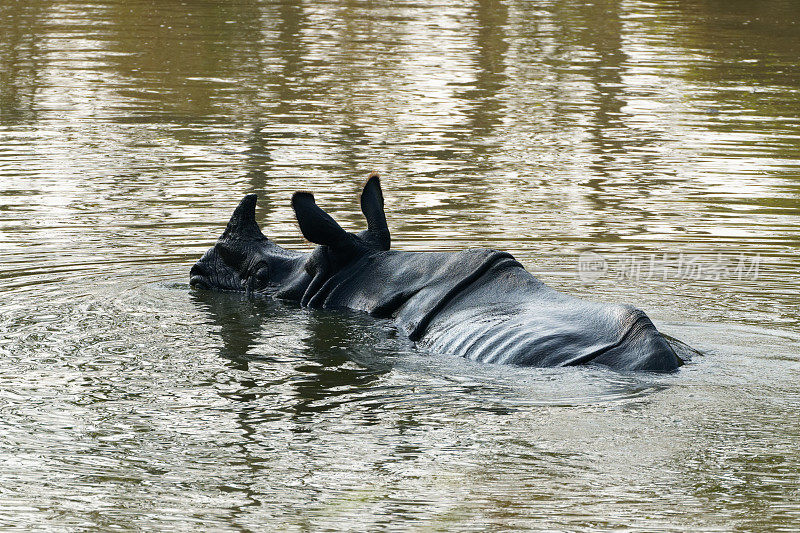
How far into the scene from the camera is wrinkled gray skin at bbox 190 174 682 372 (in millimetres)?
7430

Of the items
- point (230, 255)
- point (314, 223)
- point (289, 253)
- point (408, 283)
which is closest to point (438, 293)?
point (408, 283)

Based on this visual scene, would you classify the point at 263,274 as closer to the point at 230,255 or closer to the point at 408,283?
the point at 230,255

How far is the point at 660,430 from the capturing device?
6.39m

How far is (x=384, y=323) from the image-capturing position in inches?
343

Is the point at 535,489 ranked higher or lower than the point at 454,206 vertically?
higher

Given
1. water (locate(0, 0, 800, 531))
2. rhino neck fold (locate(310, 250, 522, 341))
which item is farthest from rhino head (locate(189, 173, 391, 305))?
water (locate(0, 0, 800, 531))

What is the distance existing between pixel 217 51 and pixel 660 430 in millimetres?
19787

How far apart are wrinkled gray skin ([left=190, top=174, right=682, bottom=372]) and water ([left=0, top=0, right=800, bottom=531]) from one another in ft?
0.60

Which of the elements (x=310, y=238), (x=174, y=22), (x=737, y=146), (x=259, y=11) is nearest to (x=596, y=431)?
(x=310, y=238)

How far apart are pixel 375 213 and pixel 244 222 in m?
1.02

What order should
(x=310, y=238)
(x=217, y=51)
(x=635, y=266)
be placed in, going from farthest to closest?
(x=217, y=51), (x=635, y=266), (x=310, y=238)

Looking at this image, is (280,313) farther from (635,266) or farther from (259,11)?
(259,11)

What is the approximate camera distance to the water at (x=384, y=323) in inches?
228

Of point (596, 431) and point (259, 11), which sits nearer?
point (596, 431)
